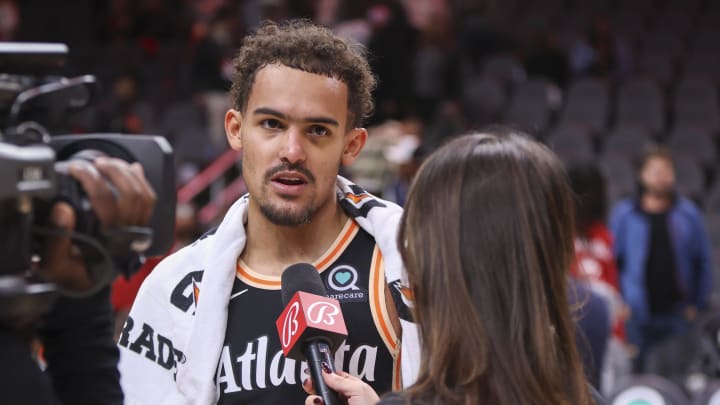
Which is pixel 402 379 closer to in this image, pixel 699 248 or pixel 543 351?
pixel 543 351

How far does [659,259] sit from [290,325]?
481cm

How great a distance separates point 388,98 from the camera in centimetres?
944

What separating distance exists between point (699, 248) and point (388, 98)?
3.63m

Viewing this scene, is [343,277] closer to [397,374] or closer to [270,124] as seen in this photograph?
[397,374]

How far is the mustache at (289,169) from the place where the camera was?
2.59 m

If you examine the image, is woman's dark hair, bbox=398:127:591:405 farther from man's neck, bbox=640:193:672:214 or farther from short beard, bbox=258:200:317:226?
man's neck, bbox=640:193:672:214

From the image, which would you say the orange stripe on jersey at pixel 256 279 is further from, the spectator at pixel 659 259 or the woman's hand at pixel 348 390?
the spectator at pixel 659 259

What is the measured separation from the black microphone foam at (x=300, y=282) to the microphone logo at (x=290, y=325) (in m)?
0.07

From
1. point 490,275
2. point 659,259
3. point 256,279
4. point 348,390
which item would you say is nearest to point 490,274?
point 490,275

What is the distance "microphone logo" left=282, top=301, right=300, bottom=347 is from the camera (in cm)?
222

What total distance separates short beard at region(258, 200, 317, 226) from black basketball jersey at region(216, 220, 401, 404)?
120 mm

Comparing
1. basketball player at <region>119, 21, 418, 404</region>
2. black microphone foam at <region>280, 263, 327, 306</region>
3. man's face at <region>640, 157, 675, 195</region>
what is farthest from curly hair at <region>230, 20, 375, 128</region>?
man's face at <region>640, 157, 675, 195</region>

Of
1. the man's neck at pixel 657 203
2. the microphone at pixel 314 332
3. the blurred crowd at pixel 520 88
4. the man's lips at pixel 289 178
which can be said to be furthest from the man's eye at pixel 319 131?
the man's neck at pixel 657 203

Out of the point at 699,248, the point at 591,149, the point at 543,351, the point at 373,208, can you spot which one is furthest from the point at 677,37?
the point at 543,351
